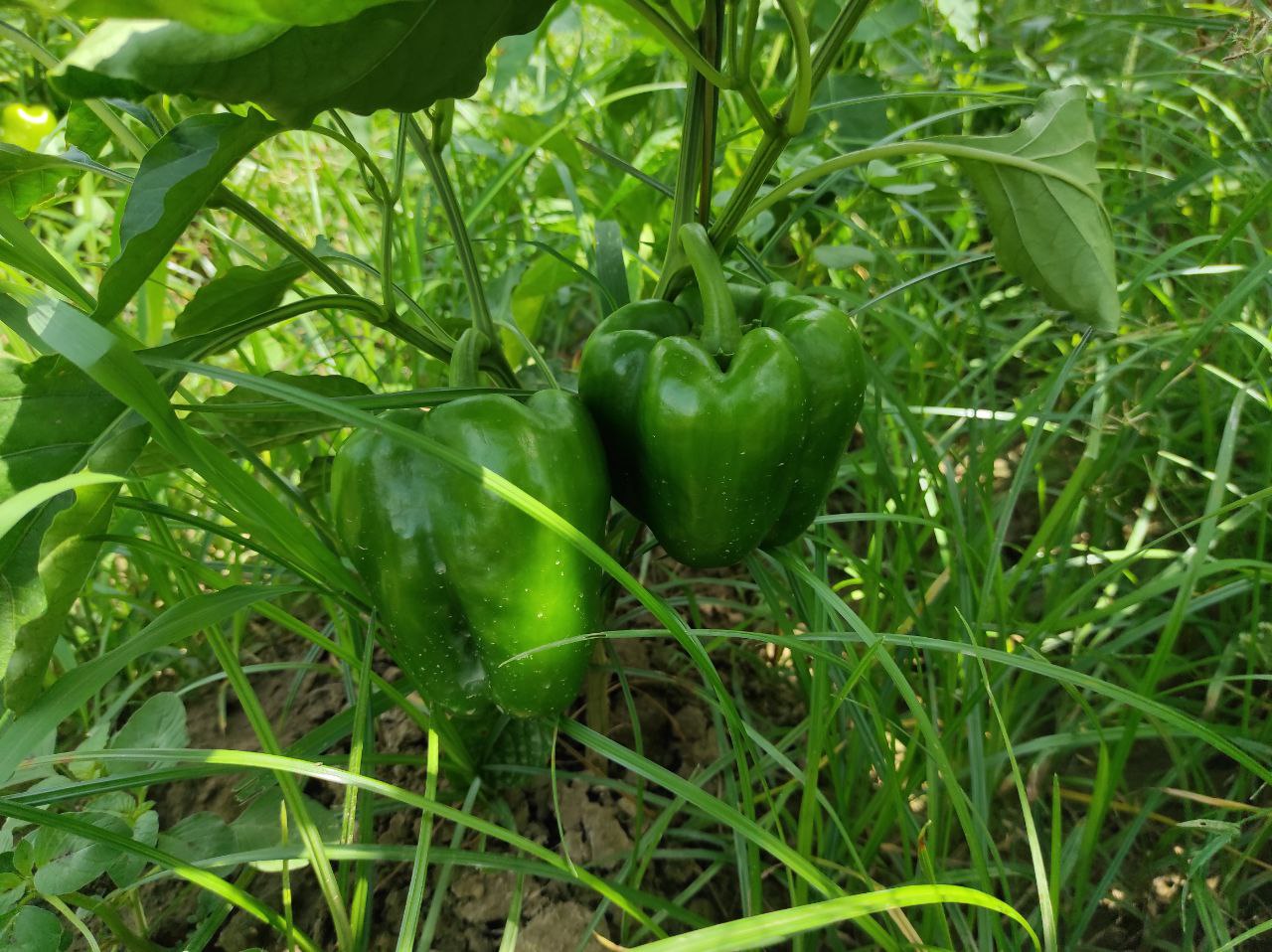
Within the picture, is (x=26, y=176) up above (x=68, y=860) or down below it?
above

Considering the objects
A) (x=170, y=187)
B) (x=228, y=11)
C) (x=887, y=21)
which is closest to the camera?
(x=228, y=11)

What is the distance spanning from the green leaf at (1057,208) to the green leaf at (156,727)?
0.80 metres

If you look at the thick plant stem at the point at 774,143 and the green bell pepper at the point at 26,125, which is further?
the green bell pepper at the point at 26,125

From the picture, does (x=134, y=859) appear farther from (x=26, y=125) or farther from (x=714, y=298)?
(x=26, y=125)

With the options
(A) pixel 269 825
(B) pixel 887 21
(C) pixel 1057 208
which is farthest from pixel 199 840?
(B) pixel 887 21

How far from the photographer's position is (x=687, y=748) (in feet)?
3.25

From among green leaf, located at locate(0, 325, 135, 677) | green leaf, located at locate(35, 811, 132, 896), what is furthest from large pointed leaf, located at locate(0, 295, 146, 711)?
green leaf, located at locate(35, 811, 132, 896)

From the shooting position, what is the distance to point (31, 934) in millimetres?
617

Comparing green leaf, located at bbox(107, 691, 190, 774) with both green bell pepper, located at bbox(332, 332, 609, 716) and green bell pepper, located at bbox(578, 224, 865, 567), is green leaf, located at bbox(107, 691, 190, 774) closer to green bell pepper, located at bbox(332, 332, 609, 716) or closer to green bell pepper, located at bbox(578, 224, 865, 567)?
green bell pepper, located at bbox(332, 332, 609, 716)

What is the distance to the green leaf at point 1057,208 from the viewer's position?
2.38 ft

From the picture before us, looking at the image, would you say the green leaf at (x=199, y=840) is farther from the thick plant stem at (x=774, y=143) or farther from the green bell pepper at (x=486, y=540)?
the thick plant stem at (x=774, y=143)

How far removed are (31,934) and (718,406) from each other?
0.59 m

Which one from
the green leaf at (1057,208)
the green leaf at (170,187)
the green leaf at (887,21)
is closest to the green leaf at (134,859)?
the green leaf at (170,187)

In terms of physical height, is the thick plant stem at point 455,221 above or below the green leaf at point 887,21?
below
